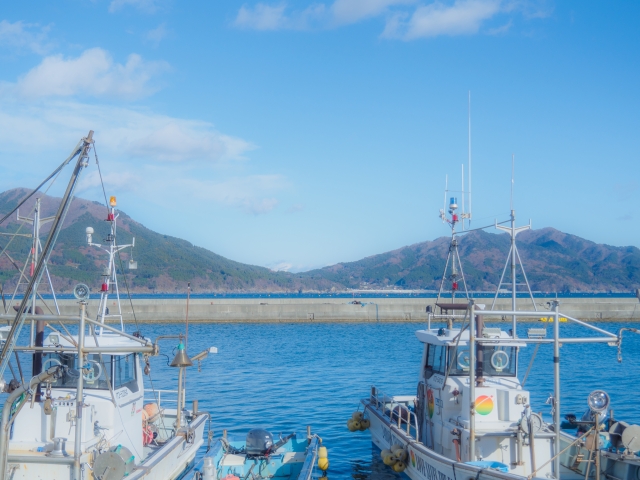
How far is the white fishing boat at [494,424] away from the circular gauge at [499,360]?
0.07ft

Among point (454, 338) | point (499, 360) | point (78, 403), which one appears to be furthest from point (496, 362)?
point (78, 403)

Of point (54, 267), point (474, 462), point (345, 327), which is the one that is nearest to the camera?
point (474, 462)

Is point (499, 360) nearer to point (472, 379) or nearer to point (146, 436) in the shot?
point (472, 379)

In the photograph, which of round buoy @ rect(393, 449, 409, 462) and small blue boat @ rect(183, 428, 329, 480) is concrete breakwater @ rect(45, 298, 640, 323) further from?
round buoy @ rect(393, 449, 409, 462)

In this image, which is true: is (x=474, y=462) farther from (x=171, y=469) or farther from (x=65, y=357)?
(x=65, y=357)

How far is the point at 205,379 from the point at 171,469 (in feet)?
57.1

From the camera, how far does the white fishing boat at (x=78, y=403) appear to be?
9.99 metres

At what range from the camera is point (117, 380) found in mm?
12703

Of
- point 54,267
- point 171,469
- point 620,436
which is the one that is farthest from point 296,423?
point 54,267

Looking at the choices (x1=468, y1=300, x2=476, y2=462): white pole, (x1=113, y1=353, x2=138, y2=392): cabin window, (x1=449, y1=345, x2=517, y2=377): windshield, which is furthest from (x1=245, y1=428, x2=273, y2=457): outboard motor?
(x1=468, y1=300, x2=476, y2=462): white pole

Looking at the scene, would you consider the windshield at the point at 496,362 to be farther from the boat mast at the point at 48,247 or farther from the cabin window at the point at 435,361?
the boat mast at the point at 48,247

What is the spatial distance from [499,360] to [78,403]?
8.81 metres

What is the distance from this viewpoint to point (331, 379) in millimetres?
31547

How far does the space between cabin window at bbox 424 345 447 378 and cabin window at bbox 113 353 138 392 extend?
695 cm
